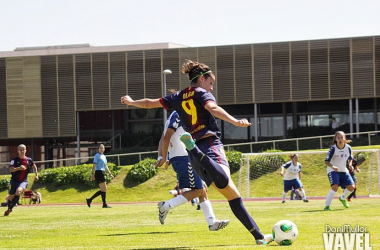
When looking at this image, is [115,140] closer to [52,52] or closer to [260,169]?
[52,52]

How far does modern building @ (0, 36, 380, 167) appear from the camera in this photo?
47625mm

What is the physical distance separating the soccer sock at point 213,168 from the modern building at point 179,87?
135 ft

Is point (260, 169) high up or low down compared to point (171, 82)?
down

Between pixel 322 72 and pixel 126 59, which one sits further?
pixel 126 59

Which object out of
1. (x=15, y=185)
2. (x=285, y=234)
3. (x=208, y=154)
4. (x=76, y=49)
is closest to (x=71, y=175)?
(x=15, y=185)

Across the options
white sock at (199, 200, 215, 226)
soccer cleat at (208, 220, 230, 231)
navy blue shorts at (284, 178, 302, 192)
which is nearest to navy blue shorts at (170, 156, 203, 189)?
white sock at (199, 200, 215, 226)

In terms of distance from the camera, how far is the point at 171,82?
1986 inches

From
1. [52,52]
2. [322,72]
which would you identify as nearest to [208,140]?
[322,72]

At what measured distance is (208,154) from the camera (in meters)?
7.86

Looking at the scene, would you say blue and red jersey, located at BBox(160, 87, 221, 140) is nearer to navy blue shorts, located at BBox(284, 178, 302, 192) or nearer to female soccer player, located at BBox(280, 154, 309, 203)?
female soccer player, located at BBox(280, 154, 309, 203)

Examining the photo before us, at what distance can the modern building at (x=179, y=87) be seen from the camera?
156ft

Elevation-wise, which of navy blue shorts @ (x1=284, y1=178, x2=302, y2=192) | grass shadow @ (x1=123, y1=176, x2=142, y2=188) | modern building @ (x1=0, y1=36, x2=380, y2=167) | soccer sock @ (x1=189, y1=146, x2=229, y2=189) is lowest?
grass shadow @ (x1=123, y1=176, x2=142, y2=188)

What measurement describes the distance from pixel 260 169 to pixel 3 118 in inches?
992

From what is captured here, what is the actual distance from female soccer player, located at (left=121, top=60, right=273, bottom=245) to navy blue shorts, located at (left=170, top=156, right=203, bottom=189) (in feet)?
7.94
